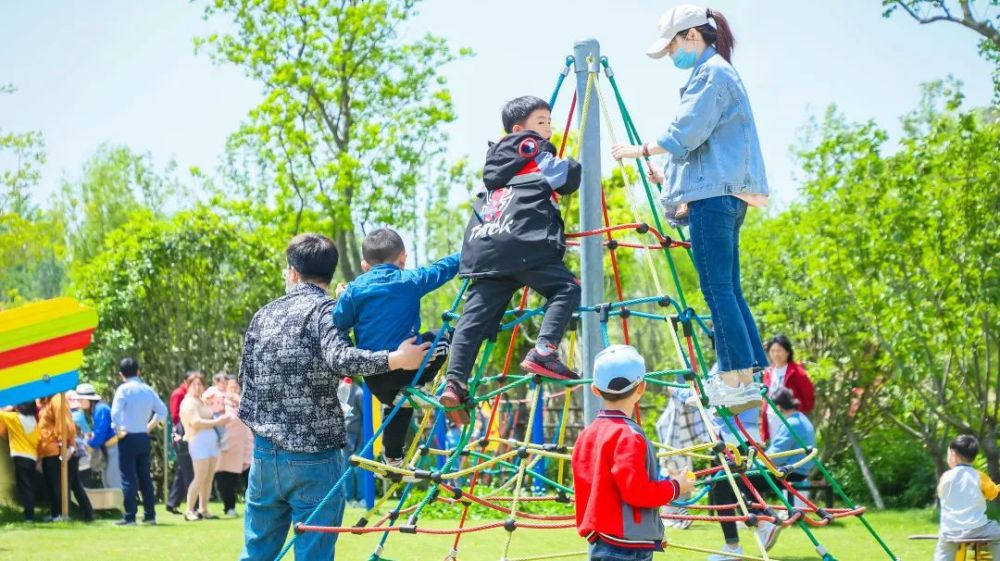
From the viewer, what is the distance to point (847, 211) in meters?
12.3

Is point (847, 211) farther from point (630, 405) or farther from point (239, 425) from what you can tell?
point (630, 405)

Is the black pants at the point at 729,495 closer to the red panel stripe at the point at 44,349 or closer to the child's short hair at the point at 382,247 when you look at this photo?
the child's short hair at the point at 382,247

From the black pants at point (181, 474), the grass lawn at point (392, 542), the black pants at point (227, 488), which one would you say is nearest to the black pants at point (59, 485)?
the grass lawn at point (392, 542)

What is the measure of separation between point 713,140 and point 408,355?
165cm

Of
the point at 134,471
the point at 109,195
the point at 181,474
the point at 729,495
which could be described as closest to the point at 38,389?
the point at 134,471

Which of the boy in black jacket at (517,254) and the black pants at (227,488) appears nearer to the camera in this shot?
the boy in black jacket at (517,254)

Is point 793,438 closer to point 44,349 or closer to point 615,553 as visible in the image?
point 615,553

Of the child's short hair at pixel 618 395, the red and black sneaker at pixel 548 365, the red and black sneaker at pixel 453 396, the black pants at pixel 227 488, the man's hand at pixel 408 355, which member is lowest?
the black pants at pixel 227 488

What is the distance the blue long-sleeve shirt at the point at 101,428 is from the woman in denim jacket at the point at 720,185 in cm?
937

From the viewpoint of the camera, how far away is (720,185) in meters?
5.16

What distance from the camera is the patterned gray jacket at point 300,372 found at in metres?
4.95

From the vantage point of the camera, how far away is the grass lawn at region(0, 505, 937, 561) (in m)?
9.07

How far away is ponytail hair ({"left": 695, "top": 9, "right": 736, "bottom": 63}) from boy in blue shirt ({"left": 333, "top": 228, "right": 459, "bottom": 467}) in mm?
1565

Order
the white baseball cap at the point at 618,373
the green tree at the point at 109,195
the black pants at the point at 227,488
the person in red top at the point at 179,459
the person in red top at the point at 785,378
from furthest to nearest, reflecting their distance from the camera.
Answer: the green tree at the point at 109,195, the person in red top at the point at 179,459, the black pants at the point at 227,488, the person in red top at the point at 785,378, the white baseball cap at the point at 618,373
